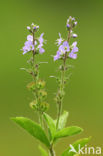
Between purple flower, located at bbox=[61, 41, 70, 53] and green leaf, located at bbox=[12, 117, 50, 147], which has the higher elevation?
purple flower, located at bbox=[61, 41, 70, 53]

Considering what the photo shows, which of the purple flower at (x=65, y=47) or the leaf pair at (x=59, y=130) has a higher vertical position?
the purple flower at (x=65, y=47)

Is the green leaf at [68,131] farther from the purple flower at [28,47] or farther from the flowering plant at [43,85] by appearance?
the purple flower at [28,47]

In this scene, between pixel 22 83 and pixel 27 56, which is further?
pixel 27 56

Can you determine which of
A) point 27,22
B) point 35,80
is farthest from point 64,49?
point 27,22

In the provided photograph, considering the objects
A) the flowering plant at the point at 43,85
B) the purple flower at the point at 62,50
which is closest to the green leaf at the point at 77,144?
the flowering plant at the point at 43,85

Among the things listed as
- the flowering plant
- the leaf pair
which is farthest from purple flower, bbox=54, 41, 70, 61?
the leaf pair

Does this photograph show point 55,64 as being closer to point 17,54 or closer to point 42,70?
point 42,70

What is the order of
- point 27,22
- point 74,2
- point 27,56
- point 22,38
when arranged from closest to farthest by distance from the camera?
point 27,56
point 22,38
point 27,22
point 74,2

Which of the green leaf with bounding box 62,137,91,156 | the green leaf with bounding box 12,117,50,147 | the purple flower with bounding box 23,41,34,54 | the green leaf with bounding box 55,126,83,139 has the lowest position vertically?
the green leaf with bounding box 62,137,91,156

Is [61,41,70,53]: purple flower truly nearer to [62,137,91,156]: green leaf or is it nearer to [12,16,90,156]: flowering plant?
[12,16,90,156]: flowering plant

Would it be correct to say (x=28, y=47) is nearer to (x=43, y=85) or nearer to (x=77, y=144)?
(x=43, y=85)

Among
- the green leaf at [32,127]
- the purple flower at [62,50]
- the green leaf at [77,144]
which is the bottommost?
the green leaf at [77,144]
